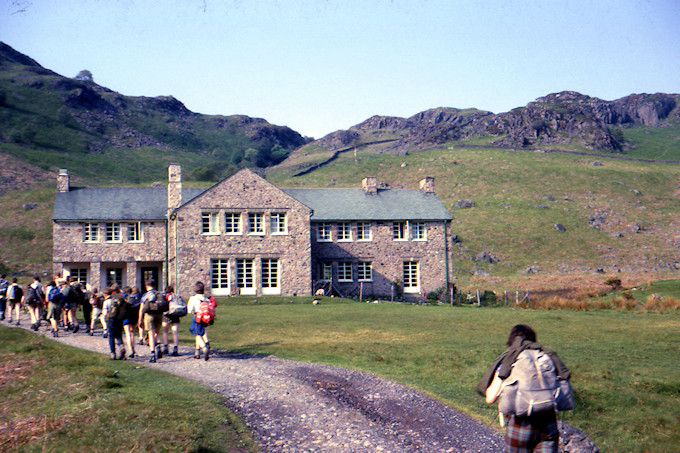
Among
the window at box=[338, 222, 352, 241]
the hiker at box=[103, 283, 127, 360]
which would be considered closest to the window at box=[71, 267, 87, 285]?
the window at box=[338, 222, 352, 241]

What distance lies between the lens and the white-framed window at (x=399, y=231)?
139 ft

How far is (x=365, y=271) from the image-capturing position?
41750 millimetres

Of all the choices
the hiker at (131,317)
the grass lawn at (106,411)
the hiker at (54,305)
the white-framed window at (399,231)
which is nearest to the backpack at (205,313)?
the hiker at (131,317)

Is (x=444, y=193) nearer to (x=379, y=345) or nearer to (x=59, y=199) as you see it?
(x=59, y=199)

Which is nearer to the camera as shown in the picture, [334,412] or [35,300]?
[334,412]

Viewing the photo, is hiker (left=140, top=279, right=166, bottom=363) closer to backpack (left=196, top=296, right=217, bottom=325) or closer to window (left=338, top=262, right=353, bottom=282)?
backpack (left=196, top=296, right=217, bottom=325)

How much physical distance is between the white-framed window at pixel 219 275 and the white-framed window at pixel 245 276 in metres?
0.74

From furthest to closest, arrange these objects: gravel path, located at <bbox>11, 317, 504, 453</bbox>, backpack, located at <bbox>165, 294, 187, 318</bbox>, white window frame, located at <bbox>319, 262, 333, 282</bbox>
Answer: white window frame, located at <bbox>319, 262, 333, 282</bbox> < backpack, located at <bbox>165, 294, 187, 318</bbox> < gravel path, located at <bbox>11, 317, 504, 453</bbox>

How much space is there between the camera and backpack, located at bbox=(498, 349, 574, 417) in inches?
232

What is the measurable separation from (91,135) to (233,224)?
12302 cm

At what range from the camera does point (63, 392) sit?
421 inches

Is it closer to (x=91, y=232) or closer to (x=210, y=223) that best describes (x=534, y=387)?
(x=210, y=223)

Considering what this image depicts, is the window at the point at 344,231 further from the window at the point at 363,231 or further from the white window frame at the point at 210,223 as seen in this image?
the white window frame at the point at 210,223

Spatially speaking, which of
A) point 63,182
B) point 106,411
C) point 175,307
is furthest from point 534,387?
point 63,182
